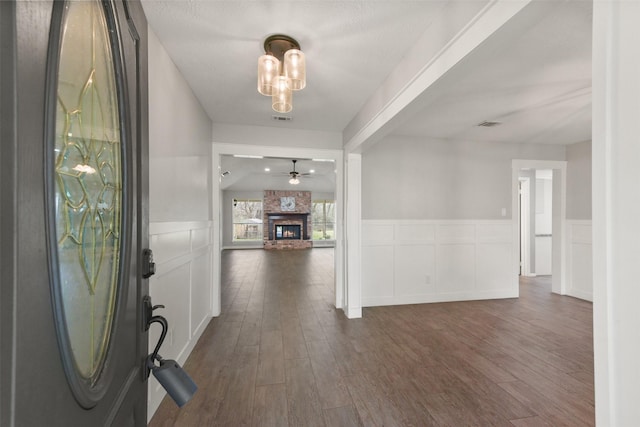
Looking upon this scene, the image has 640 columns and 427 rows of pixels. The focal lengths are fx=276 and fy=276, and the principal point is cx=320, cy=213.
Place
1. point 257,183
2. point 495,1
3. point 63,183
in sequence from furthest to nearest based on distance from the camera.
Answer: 1. point 257,183
2. point 495,1
3. point 63,183

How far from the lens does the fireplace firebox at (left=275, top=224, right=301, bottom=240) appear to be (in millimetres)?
10508

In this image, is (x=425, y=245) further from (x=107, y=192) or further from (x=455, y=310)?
(x=107, y=192)

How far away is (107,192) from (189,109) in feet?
6.81

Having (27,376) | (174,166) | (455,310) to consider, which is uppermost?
(174,166)

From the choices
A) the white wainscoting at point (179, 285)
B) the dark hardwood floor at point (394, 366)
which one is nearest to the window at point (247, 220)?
the dark hardwood floor at point (394, 366)

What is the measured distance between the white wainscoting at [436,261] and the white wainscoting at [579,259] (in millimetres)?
986

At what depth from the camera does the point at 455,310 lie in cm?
353

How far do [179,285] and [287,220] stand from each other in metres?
8.45

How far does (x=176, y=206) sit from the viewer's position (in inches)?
80.4

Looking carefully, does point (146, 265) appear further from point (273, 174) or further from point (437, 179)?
point (273, 174)

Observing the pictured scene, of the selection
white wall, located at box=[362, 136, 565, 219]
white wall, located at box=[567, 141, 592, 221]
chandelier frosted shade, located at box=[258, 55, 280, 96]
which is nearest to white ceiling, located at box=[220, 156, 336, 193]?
white wall, located at box=[362, 136, 565, 219]

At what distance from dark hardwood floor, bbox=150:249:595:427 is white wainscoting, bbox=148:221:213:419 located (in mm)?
170

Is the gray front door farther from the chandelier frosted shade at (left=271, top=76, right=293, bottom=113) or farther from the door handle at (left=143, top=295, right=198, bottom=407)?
the chandelier frosted shade at (left=271, top=76, right=293, bottom=113)

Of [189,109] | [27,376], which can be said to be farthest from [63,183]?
[189,109]
